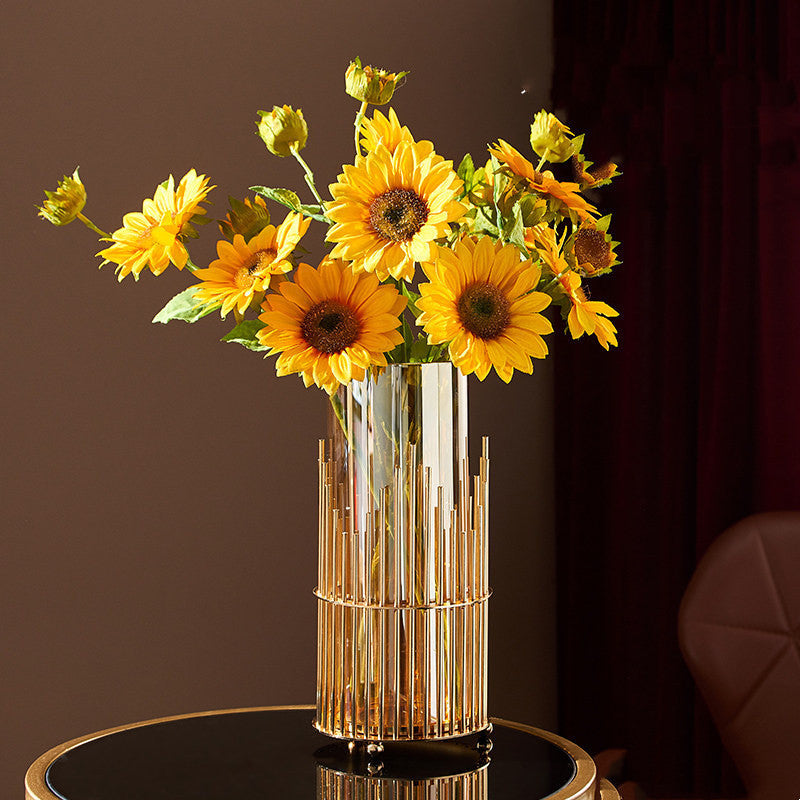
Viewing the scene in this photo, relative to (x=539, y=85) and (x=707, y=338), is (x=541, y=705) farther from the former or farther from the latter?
(x=539, y=85)

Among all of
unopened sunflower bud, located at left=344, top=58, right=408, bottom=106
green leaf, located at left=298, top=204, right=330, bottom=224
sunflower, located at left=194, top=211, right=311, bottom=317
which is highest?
unopened sunflower bud, located at left=344, top=58, right=408, bottom=106

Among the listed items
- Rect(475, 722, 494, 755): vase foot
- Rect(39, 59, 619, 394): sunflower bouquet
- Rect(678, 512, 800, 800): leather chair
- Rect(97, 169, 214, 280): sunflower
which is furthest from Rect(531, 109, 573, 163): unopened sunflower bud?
Rect(678, 512, 800, 800): leather chair

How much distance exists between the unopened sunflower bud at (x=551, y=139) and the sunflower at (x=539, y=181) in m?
0.02

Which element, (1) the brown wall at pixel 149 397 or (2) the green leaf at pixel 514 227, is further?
(1) the brown wall at pixel 149 397

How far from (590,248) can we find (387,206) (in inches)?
8.9

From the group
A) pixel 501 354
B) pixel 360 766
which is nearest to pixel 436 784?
pixel 360 766

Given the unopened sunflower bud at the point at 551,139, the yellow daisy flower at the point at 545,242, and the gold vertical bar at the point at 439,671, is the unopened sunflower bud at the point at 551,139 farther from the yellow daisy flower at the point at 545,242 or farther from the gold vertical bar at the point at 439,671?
the gold vertical bar at the point at 439,671

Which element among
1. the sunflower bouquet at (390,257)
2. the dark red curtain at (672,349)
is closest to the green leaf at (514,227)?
the sunflower bouquet at (390,257)

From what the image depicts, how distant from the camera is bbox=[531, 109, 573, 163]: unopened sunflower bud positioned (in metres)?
1.10

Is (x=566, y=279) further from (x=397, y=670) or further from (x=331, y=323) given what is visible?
(x=397, y=670)

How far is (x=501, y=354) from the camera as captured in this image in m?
1.06

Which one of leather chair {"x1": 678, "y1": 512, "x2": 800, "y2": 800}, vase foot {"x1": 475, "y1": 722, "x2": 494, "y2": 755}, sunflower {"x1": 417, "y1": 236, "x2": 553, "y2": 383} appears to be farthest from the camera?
leather chair {"x1": 678, "y1": 512, "x2": 800, "y2": 800}

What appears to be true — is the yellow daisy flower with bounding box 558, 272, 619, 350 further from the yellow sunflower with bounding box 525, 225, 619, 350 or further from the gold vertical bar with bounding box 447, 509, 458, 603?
the gold vertical bar with bounding box 447, 509, 458, 603

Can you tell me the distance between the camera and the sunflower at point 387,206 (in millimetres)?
1044
